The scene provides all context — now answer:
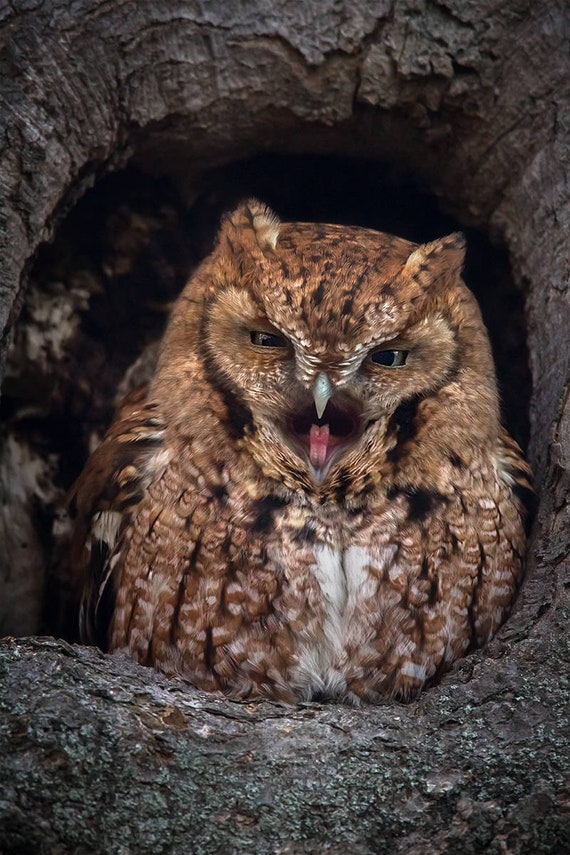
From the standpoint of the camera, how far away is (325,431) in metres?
2.11

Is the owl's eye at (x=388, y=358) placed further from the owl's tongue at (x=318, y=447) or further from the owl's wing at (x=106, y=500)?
the owl's wing at (x=106, y=500)

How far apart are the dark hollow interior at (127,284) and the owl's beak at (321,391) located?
1027 mm

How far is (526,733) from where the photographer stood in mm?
1788

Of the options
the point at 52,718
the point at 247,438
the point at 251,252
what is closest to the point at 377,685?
the point at 247,438

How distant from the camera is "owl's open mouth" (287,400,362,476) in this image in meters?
2.10

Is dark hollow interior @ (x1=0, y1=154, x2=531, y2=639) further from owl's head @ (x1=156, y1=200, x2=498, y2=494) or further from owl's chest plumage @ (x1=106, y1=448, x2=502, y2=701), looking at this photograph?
owl's chest plumage @ (x1=106, y1=448, x2=502, y2=701)

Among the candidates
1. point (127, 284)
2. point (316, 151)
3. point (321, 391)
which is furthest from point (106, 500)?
point (316, 151)

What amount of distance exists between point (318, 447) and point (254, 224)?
611 mm

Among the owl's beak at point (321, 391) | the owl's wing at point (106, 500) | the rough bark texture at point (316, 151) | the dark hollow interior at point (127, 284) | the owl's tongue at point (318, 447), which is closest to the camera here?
the rough bark texture at point (316, 151)

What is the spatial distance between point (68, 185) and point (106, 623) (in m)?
1.14

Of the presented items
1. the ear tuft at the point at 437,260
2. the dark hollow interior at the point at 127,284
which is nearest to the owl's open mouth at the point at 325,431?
the ear tuft at the point at 437,260

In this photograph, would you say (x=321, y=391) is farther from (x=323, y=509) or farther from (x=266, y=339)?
(x=323, y=509)

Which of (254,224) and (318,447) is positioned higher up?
(254,224)

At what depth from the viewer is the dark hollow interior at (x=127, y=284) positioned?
291cm
